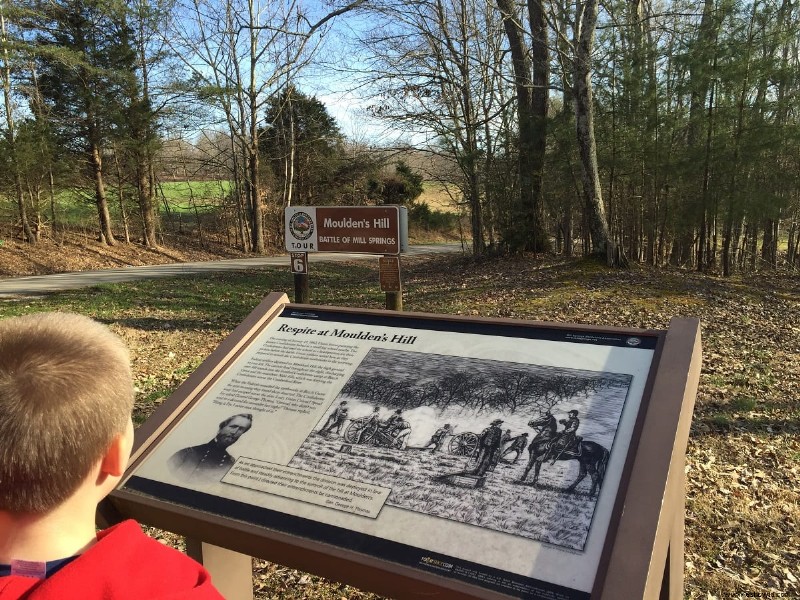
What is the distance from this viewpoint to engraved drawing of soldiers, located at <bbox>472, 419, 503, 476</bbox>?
1914mm

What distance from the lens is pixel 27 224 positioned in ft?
66.8

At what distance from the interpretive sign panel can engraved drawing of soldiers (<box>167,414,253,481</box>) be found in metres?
4.65

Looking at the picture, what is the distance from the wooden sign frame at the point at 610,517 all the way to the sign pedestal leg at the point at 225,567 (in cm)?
2

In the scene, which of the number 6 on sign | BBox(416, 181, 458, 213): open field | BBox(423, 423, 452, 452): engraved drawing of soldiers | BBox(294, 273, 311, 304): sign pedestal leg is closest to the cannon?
BBox(423, 423, 452, 452): engraved drawing of soldiers

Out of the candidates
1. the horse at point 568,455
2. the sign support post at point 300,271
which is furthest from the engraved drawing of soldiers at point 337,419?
the sign support post at point 300,271

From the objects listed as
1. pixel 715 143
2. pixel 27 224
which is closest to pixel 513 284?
pixel 715 143

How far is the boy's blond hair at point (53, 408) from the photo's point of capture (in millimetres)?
1158

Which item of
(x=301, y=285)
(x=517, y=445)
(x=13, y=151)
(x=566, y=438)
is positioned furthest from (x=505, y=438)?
(x=13, y=151)

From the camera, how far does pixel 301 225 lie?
7594mm

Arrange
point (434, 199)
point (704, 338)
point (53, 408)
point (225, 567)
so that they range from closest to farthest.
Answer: point (53, 408) < point (225, 567) < point (704, 338) < point (434, 199)

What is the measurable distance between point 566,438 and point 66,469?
4.74 feet

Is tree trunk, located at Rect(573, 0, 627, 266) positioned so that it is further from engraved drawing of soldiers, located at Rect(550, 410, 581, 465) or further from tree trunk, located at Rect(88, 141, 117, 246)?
tree trunk, located at Rect(88, 141, 117, 246)

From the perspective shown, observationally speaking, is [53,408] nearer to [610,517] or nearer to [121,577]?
[121,577]

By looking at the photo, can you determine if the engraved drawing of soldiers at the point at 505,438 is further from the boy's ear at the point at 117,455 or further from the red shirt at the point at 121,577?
the boy's ear at the point at 117,455
